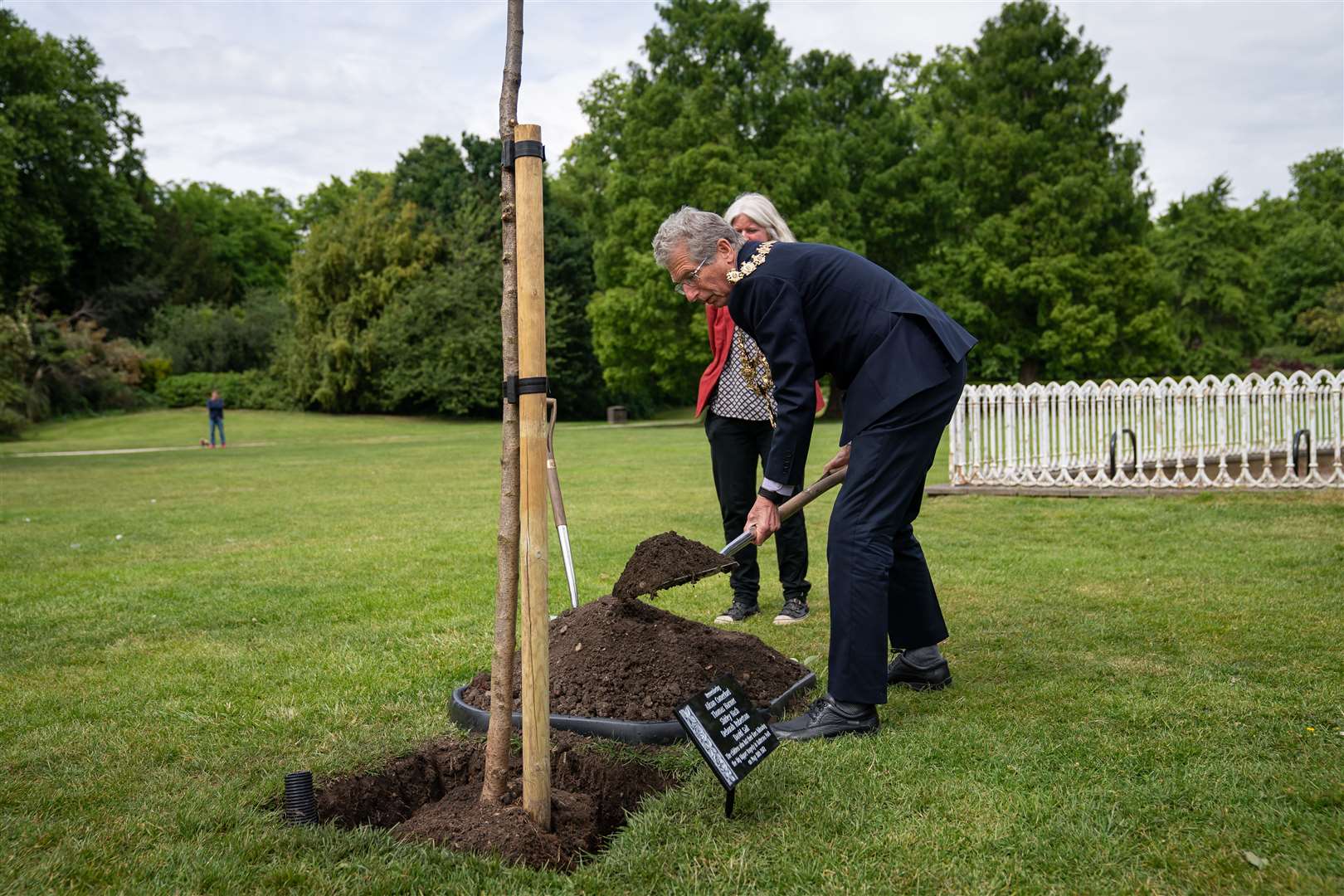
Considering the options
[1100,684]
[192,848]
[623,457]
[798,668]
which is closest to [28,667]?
[192,848]

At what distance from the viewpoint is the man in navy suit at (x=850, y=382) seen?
3.56 m

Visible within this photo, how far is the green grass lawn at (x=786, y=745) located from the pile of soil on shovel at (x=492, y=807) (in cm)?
12

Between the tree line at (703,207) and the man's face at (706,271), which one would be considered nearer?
the man's face at (706,271)

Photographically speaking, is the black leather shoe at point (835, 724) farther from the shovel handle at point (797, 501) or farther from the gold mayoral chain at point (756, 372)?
the gold mayoral chain at point (756, 372)

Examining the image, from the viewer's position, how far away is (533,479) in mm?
2705

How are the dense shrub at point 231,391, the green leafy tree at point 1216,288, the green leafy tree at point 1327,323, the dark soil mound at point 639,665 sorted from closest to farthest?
the dark soil mound at point 639,665 < the green leafy tree at point 1216,288 < the green leafy tree at point 1327,323 < the dense shrub at point 231,391

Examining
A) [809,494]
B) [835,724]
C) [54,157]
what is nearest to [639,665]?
[835,724]

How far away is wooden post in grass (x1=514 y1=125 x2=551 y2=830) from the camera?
265 cm

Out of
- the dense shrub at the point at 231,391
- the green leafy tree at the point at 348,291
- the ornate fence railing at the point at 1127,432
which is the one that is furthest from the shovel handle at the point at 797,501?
the dense shrub at the point at 231,391

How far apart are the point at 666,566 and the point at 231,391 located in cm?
4415

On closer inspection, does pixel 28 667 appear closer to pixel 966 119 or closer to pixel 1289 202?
pixel 966 119

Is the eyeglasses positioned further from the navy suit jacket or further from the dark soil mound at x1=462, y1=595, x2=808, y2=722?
the dark soil mound at x1=462, y1=595, x2=808, y2=722

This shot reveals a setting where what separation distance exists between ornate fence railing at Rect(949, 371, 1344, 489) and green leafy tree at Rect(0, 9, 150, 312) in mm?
27265

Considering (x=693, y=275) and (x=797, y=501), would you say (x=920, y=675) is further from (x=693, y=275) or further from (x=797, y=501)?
(x=693, y=275)
